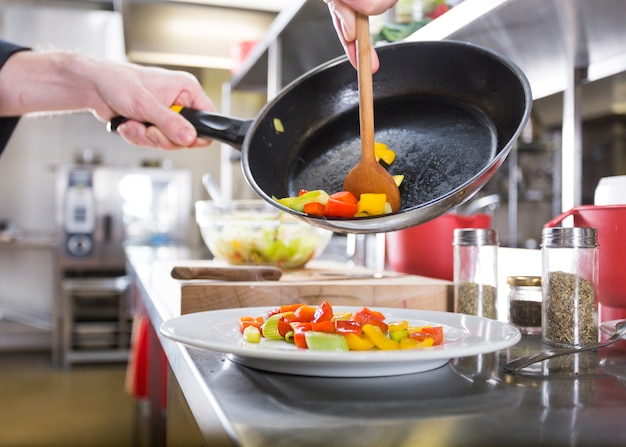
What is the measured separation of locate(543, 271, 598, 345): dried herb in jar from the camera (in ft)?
2.71

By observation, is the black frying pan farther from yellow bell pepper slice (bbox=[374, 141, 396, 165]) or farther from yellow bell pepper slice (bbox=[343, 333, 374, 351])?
yellow bell pepper slice (bbox=[343, 333, 374, 351])

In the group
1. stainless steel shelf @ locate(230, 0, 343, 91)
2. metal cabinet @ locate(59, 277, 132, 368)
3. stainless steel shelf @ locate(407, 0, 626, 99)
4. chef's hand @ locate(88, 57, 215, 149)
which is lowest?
metal cabinet @ locate(59, 277, 132, 368)

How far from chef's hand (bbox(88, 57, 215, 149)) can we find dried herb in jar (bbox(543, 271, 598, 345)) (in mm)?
722

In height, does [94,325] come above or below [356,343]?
below

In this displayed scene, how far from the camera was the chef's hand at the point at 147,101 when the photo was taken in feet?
4.21

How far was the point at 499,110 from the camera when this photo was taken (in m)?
0.94

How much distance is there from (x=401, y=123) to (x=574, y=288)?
1.26 ft

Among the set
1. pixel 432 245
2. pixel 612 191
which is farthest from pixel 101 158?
pixel 612 191

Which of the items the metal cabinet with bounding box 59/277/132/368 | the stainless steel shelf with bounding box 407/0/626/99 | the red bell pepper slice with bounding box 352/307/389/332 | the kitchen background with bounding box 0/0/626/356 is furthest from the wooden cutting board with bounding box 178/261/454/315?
the metal cabinet with bounding box 59/277/132/368

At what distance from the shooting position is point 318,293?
107 centimetres

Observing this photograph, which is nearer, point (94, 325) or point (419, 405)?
point (419, 405)

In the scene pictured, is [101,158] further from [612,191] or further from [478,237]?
[612,191]

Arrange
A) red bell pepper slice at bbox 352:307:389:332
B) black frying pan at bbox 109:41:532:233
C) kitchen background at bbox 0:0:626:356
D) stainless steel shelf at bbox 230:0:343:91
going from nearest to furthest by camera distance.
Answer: red bell pepper slice at bbox 352:307:389:332 < black frying pan at bbox 109:41:532:233 < stainless steel shelf at bbox 230:0:343:91 < kitchen background at bbox 0:0:626:356

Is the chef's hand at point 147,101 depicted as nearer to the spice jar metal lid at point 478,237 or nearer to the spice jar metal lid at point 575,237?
the spice jar metal lid at point 478,237
